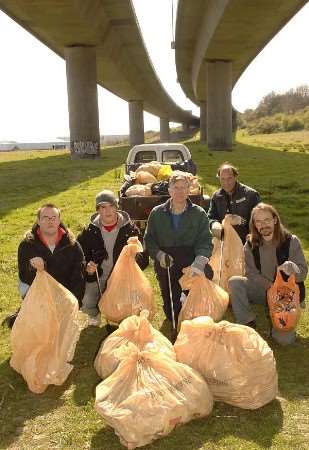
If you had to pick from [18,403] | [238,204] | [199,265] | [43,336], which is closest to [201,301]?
[199,265]

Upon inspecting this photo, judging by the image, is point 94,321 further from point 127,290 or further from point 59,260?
point 59,260

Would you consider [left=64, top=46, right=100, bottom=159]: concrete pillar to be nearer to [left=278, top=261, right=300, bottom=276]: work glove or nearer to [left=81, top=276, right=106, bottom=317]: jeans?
[left=81, top=276, right=106, bottom=317]: jeans

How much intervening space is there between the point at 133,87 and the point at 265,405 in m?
49.0

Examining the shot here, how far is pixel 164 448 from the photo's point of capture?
3.22m

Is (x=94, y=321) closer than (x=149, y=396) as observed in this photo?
No

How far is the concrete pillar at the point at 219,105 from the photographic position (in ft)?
107

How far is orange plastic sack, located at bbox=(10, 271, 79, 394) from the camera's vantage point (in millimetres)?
4070

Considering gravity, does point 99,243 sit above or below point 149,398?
above

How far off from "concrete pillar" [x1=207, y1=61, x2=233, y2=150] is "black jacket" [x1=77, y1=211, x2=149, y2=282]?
2806cm

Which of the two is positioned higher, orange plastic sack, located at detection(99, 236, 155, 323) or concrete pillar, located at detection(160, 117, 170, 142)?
concrete pillar, located at detection(160, 117, 170, 142)

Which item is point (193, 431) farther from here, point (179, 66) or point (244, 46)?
point (179, 66)

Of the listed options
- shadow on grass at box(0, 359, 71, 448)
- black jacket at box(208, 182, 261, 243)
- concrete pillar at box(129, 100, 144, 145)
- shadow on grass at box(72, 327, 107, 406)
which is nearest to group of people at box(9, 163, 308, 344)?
shadow on grass at box(72, 327, 107, 406)

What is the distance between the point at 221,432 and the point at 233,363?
1.65 ft

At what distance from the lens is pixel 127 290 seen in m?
4.95
